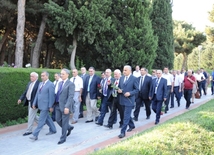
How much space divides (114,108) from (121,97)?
783 millimetres

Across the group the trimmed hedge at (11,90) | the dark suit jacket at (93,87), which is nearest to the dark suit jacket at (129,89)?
the dark suit jacket at (93,87)

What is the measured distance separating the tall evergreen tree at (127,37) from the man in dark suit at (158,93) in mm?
8538

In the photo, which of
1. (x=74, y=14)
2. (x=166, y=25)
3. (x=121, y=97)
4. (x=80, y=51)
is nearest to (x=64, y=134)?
(x=121, y=97)

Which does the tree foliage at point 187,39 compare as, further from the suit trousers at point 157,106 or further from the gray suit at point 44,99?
the gray suit at point 44,99

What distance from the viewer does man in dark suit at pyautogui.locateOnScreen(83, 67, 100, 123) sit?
1068 centimetres

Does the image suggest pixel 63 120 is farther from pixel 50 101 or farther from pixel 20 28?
pixel 20 28

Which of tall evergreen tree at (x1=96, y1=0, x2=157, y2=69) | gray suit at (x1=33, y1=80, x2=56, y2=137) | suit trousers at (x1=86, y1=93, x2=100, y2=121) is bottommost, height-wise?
suit trousers at (x1=86, y1=93, x2=100, y2=121)

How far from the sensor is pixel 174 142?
470 centimetres

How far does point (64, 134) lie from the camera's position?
24.9 feet

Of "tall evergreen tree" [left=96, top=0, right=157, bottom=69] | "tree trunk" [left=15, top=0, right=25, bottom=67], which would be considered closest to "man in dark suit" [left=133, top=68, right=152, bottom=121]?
"tall evergreen tree" [left=96, top=0, right=157, bottom=69]

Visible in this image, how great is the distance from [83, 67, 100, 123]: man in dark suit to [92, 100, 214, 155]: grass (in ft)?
16.6

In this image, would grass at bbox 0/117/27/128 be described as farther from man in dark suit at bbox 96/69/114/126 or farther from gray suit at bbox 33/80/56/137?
man in dark suit at bbox 96/69/114/126

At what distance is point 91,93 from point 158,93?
2491 millimetres

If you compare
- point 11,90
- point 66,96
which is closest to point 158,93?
point 66,96
